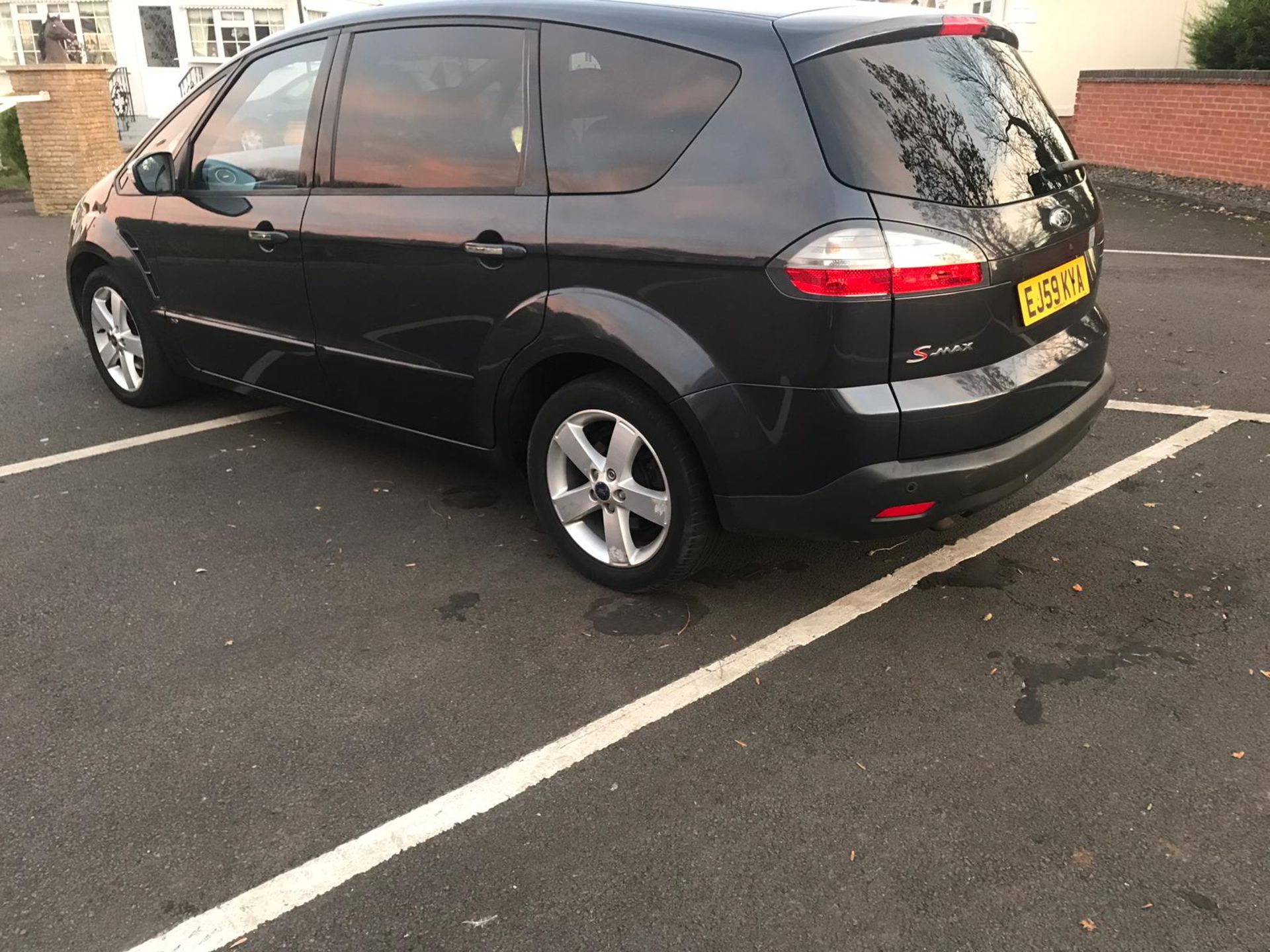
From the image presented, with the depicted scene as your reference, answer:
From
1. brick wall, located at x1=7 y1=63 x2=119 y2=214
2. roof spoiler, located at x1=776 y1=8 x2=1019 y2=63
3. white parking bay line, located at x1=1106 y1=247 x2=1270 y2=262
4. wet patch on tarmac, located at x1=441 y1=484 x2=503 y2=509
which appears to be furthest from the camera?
brick wall, located at x1=7 y1=63 x2=119 y2=214

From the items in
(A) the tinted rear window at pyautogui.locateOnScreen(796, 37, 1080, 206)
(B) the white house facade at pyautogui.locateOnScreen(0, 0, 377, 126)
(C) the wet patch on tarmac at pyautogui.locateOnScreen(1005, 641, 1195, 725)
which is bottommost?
(C) the wet patch on tarmac at pyautogui.locateOnScreen(1005, 641, 1195, 725)

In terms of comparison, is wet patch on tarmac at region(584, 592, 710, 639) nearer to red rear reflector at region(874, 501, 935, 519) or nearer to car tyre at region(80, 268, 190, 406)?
red rear reflector at region(874, 501, 935, 519)

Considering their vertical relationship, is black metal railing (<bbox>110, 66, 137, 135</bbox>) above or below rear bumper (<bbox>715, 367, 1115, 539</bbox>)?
above

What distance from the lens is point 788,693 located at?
3049 mm

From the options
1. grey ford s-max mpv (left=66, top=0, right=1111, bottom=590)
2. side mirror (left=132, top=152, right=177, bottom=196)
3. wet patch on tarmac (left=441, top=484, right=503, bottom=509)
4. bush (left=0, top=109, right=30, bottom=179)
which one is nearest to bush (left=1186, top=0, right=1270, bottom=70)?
grey ford s-max mpv (left=66, top=0, right=1111, bottom=590)

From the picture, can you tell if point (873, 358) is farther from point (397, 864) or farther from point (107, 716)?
point (107, 716)

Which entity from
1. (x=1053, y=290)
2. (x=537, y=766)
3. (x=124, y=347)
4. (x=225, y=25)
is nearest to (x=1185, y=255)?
(x=1053, y=290)

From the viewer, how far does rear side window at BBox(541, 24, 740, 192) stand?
3084 mm

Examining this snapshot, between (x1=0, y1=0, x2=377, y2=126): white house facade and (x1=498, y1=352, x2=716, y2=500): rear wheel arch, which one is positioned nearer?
(x1=498, y1=352, x2=716, y2=500): rear wheel arch

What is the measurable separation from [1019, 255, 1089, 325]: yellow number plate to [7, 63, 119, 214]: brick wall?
12282mm

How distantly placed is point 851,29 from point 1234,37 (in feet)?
39.3

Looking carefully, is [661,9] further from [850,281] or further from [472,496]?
[472,496]

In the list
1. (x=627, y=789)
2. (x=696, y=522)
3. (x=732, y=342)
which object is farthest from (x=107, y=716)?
(x=732, y=342)

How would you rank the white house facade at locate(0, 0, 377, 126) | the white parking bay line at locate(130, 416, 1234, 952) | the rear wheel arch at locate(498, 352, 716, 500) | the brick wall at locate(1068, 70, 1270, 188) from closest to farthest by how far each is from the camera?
the white parking bay line at locate(130, 416, 1234, 952) < the rear wheel arch at locate(498, 352, 716, 500) < the brick wall at locate(1068, 70, 1270, 188) < the white house facade at locate(0, 0, 377, 126)
